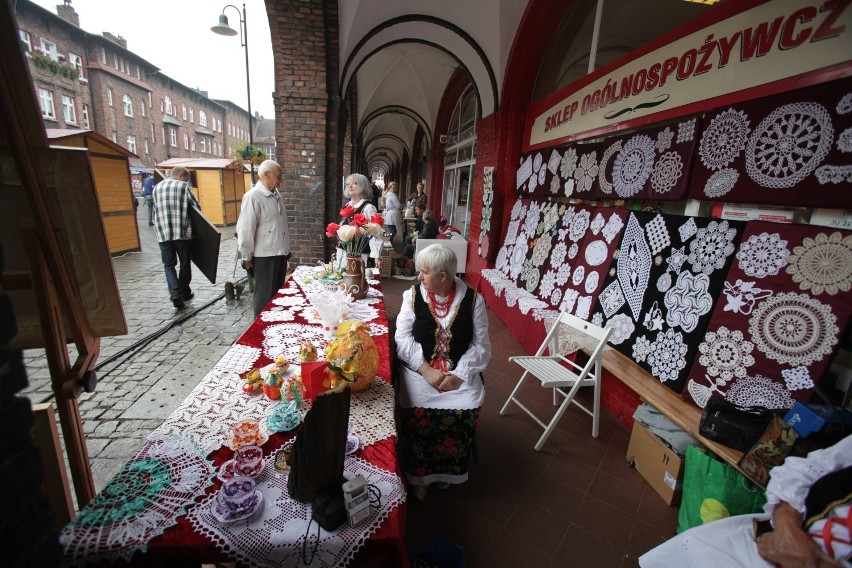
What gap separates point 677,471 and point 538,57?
5.65 m

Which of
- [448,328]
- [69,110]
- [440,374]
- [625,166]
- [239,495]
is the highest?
[69,110]

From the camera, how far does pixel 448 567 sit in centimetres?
162

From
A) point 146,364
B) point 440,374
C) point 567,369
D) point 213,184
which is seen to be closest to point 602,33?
point 567,369

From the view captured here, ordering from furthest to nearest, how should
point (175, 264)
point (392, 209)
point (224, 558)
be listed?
1. point (392, 209)
2. point (175, 264)
3. point (224, 558)

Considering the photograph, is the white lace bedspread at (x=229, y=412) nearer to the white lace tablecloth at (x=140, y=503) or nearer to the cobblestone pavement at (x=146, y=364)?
the white lace tablecloth at (x=140, y=503)

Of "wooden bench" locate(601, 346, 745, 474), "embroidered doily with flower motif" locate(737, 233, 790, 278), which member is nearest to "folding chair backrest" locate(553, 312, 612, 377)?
"wooden bench" locate(601, 346, 745, 474)

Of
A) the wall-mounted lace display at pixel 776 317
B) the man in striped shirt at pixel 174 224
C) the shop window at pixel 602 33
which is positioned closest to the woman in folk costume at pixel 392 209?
the shop window at pixel 602 33

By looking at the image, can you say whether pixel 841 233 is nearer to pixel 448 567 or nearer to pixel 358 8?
pixel 448 567

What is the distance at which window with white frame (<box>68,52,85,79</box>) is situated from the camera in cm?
1883

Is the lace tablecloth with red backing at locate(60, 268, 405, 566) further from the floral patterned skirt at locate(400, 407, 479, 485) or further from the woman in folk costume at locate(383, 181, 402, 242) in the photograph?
the woman in folk costume at locate(383, 181, 402, 242)

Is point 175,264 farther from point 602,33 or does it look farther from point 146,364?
point 602,33

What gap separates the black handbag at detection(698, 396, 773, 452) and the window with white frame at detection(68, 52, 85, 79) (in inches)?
1096

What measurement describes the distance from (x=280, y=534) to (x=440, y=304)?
1446 millimetres

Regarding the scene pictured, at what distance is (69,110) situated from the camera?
18.9 m
